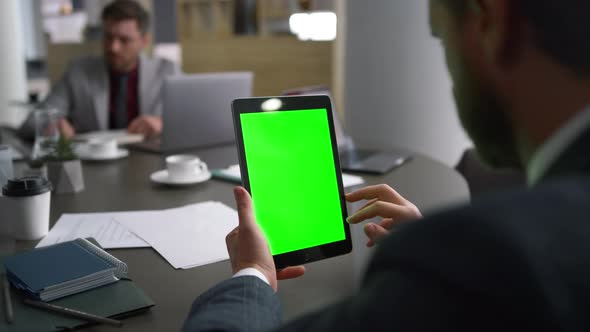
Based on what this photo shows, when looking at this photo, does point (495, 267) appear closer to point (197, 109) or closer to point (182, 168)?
point (182, 168)

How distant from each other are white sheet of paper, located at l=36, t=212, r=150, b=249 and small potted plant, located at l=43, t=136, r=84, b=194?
227 mm

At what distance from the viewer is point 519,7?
1.56 ft

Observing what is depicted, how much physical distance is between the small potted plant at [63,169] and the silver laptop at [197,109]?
48 cm

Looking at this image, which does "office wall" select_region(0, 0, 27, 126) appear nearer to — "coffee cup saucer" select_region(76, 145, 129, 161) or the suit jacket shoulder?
→ "coffee cup saucer" select_region(76, 145, 129, 161)

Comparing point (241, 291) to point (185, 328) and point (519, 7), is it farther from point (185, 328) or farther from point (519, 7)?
point (519, 7)

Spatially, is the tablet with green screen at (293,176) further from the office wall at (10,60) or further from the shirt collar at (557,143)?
the office wall at (10,60)

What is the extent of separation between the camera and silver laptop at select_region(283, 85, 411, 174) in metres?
1.78

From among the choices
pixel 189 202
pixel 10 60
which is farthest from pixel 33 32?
pixel 189 202

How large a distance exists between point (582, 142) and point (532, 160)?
71 mm

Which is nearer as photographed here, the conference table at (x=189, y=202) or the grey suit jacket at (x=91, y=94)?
the conference table at (x=189, y=202)

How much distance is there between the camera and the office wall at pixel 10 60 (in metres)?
4.98

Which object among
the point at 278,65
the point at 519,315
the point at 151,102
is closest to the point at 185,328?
the point at 519,315

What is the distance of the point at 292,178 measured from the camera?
39.6 inches

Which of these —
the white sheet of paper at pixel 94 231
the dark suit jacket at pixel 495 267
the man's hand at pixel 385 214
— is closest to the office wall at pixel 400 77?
the white sheet of paper at pixel 94 231
